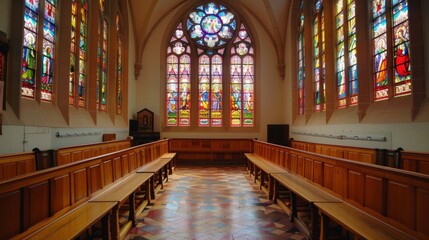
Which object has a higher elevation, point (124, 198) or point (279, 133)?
point (279, 133)

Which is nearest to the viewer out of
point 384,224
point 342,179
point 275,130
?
point 384,224

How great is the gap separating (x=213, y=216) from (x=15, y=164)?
3.54 m

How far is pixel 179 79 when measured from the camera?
55.0 feet

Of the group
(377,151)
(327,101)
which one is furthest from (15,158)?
(327,101)

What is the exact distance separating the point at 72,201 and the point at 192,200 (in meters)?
3.50

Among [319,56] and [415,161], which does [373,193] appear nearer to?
[415,161]

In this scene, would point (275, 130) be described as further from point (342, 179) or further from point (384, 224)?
point (384, 224)

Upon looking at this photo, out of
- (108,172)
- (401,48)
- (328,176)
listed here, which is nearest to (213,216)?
(108,172)

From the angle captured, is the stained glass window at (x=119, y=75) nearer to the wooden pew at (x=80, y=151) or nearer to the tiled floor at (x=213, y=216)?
the wooden pew at (x=80, y=151)

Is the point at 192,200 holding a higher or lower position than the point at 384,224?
lower

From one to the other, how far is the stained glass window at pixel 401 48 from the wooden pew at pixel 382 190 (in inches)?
149

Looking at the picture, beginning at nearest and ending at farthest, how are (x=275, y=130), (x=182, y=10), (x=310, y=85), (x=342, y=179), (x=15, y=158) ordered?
(x=342, y=179)
(x=15, y=158)
(x=310, y=85)
(x=275, y=130)
(x=182, y=10)

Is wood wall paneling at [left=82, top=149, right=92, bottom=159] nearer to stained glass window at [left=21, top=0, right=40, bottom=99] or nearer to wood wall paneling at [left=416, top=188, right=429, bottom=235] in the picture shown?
stained glass window at [left=21, top=0, right=40, bottom=99]

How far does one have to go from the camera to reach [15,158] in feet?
17.6
